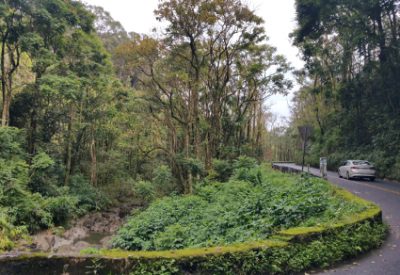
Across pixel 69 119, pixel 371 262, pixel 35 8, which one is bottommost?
pixel 371 262

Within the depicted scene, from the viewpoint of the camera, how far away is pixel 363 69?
25.7 m

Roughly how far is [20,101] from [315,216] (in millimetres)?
18387

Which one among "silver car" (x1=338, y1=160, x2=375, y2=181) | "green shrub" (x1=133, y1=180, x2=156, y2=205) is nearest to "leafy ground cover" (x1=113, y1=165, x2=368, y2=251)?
"green shrub" (x1=133, y1=180, x2=156, y2=205)

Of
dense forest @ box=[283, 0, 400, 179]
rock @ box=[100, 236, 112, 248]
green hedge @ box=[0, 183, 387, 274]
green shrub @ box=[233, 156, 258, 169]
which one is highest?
dense forest @ box=[283, 0, 400, 179]

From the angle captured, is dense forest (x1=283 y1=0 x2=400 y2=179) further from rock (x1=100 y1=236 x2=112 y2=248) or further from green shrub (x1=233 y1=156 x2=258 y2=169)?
rock (x1=100 y1=236 x2=112 y2=248)

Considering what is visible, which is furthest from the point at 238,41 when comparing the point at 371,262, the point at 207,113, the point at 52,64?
the point at 371,262

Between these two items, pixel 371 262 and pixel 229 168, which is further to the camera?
pixel 229 168

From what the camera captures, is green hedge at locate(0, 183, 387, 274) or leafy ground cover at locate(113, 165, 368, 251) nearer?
green hedge at locate(0, 183, 387, 274)

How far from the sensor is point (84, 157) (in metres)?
24.9

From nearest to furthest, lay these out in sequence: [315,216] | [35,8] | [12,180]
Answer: [315,216], [12,180], [35,8]

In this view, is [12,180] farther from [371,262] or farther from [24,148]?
[371,262]

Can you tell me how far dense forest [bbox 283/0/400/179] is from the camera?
874 inches

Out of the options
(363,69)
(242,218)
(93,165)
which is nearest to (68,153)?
(93,165)

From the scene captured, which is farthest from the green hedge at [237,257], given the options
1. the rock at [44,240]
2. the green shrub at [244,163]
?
the green shrub at [244,163]
